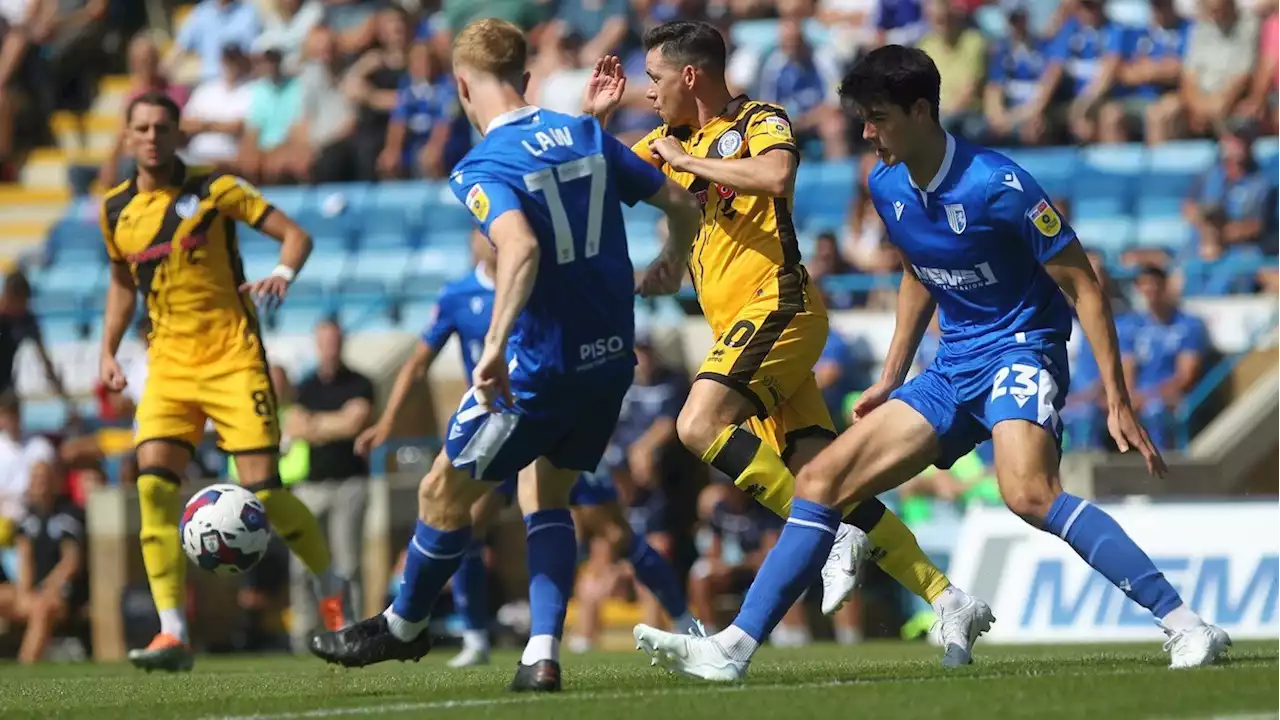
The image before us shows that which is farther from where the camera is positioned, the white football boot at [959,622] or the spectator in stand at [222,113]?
the spectator in stand at [222,113]

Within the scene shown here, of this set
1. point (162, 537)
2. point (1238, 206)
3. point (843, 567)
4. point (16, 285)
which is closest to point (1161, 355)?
point (1238, 206)

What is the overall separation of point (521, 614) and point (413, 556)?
7733 mm

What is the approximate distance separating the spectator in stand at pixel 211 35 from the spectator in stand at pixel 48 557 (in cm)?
841

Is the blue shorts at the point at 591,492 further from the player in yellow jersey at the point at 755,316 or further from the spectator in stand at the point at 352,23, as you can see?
the spectator in stand at the point at 352,23

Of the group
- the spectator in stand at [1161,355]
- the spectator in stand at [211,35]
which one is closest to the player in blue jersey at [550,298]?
the spectator in stand at [1161,355]

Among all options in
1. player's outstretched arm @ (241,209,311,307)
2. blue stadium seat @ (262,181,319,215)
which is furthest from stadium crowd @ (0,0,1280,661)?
player's outstretched arm @ (241,209,311,307)

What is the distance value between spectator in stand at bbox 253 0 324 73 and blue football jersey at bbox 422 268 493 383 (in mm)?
11163

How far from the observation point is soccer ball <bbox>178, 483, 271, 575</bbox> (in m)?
10.2

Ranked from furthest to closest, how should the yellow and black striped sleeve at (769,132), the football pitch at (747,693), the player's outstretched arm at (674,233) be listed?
the yellow and black striped sleeve at (769,132)
the player's outstretched arm at (674,233)
the football pitch at (747,693)

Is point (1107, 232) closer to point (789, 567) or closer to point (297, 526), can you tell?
point (297, 526)

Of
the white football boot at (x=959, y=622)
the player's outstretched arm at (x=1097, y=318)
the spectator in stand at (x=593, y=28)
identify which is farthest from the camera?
the spectator in stand at (x=593, y=28)

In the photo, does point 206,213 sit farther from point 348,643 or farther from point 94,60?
point 94,60

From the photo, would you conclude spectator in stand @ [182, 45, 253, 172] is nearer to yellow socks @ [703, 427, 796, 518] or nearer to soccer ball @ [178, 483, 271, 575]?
soccer ball @ [178, 483, 271, 575]

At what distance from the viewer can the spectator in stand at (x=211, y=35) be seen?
2431cm
